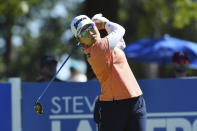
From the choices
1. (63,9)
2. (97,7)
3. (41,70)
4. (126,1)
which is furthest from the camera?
(63,9)

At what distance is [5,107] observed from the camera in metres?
6.76

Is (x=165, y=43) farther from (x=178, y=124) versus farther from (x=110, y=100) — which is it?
(x=110, y=100)

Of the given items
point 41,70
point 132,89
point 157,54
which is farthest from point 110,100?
point 157,54

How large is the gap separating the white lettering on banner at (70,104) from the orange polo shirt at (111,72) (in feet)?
4.89

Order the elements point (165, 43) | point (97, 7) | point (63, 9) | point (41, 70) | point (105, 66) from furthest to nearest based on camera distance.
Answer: point (63, 9) → point (165, 43) → point (97, 7) → point (41, 70) → point (105, 66)

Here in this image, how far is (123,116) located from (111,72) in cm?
47

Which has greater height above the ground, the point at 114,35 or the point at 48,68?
the point at 114,35

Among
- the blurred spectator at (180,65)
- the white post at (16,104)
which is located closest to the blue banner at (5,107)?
the white post at (16,104)

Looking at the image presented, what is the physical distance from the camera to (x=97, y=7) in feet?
29.6

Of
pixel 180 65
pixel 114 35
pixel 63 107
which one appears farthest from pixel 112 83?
pixel 180 65

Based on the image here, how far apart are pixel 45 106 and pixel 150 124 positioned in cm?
143

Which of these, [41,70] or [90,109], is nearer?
[90,109]

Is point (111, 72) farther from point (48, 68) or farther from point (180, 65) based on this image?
point (180, 65)

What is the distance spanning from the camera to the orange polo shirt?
197 inches
